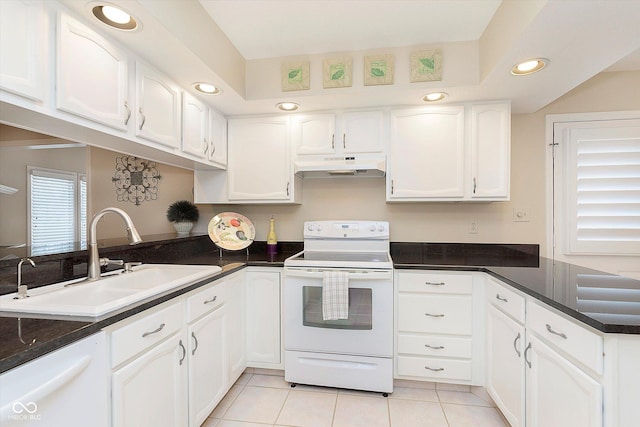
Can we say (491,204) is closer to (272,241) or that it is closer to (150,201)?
Answer: (272,241)

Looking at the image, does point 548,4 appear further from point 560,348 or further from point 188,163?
point 188,163

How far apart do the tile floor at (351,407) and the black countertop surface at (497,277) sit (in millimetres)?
879

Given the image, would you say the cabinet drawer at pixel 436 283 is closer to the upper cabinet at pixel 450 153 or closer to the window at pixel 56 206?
the upper cabinet at pixel 450 153

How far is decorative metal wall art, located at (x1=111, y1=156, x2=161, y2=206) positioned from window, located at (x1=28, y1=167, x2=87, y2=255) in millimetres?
305

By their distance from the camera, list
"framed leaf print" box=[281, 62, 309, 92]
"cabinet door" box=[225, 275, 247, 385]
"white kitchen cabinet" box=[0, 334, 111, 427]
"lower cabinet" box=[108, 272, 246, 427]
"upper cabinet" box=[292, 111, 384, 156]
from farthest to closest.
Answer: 1. "upper cabinet" box=[292, 111, 384, 156]
2. "framed leaf print" box=[281, 62, 309, 92]
3. "cabinet door" box=[225, 275, 247, 385]
4. "lower cabinet" box=[108, 272, 246, 427]
5. "white kitchen cabinet" box=[0, 334, 111, 427]

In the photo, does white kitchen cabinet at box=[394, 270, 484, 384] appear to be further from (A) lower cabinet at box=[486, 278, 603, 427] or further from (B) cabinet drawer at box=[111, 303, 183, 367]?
(B) cabinet drawer at box=[111, 303, 183, 367]

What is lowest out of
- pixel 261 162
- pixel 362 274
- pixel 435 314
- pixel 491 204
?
pixel 435 314

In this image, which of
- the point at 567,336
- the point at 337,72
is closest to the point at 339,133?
the point at 337,72

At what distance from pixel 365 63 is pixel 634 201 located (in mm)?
2354

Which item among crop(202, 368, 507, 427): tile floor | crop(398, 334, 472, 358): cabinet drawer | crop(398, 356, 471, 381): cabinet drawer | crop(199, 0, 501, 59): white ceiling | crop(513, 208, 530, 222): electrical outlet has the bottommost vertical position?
crop(202, 368, 507, 427): tile floor

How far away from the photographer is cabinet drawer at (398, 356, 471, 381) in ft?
6.39

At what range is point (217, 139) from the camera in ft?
7.79

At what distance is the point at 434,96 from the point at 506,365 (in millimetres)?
1798

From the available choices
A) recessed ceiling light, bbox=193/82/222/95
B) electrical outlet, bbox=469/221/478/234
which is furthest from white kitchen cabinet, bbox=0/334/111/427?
electrical outlet, bbox=469/221/478/234
